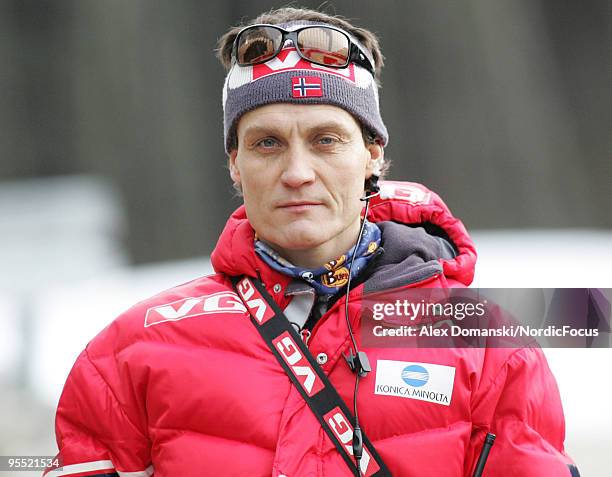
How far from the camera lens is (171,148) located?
10906 millimetres

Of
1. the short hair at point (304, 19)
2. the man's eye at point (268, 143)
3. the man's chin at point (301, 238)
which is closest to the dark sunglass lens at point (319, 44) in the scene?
the short hair at point (304, 19)

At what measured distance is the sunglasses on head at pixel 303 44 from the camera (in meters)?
2.58

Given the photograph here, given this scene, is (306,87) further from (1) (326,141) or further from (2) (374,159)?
(2) (374,159)

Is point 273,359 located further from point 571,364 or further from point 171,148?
point 171,148

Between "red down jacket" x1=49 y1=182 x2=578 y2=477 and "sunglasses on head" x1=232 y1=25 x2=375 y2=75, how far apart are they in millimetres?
531

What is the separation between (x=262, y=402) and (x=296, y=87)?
2.64 feet

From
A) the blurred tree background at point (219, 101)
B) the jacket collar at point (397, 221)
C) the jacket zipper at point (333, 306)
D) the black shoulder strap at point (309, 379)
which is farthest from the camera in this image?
the blurred tree background at point (219, 101)

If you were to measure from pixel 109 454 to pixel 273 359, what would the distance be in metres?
0.49

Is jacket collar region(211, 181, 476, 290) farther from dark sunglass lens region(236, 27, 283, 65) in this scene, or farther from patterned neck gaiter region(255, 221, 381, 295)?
dark sunglass lens region(236, 27, 283, 65)

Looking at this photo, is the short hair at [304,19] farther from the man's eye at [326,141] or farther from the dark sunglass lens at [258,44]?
the man's eye at [326,141]

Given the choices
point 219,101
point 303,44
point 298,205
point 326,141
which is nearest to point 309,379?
point 298,205

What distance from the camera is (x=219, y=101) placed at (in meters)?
10.9

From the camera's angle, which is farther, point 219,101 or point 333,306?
point 219,101

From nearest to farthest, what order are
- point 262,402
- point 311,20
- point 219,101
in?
point 262,402
point 311,20
point 219,101
